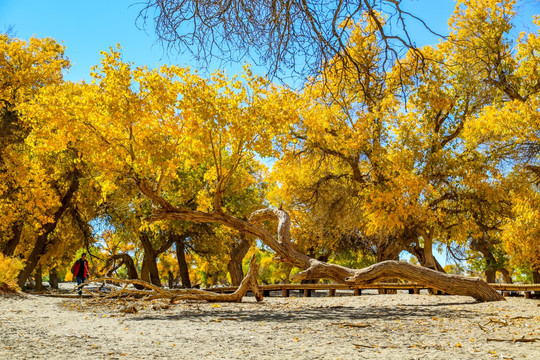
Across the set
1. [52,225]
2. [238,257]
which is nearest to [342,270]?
[52,225]

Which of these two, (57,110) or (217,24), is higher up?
(57,110)

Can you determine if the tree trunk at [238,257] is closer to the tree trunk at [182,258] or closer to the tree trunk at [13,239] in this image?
the tree trunk at [182,258]

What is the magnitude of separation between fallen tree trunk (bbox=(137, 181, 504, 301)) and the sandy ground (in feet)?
2.30

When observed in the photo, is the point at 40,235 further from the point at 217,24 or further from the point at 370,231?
the point at 217,24

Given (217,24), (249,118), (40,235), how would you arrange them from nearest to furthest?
(217,24)
(249,118)
(40,235)

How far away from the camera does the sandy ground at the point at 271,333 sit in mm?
5223

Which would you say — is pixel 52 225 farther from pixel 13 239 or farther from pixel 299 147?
pixel 299 147

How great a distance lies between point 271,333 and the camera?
6758mm

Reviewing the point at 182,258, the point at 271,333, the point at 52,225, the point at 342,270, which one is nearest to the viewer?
the point at 271,333

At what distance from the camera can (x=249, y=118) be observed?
36.3 feet

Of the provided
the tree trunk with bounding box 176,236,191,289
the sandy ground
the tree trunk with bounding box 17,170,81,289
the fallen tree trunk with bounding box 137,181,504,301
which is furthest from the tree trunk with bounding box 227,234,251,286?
the sandy ground

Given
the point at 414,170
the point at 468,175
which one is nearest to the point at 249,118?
the point at 414,170

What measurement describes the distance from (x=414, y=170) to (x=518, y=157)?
2.72m

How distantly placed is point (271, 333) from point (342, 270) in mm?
4332
